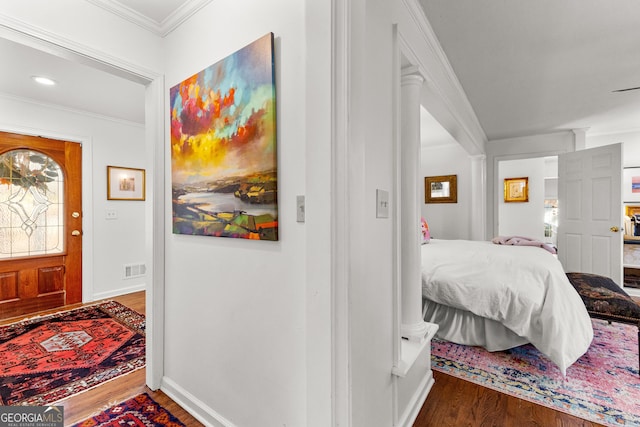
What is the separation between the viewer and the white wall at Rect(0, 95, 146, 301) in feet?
11.0

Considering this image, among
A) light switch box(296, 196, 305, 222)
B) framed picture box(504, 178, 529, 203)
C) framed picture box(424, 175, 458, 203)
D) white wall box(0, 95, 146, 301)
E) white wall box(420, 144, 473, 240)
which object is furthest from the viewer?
framed picture box(504, 178, 529, 203)

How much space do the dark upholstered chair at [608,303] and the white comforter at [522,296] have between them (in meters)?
0.10

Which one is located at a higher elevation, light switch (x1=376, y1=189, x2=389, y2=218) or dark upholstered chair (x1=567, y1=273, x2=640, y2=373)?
light switch (x1=376, y1=189, x2=389, y2=218)

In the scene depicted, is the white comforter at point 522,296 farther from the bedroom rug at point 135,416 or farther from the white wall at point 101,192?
the white wall at point 101,192

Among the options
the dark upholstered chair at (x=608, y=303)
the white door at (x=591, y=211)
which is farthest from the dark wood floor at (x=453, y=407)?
the white door at (x=591, y=211)

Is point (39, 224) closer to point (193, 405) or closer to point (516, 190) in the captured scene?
point (193, 405)

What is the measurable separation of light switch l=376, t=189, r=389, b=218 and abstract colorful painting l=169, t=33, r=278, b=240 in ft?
1.41

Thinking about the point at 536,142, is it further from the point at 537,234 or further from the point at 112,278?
the point at 112,278

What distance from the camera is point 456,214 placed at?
491cm

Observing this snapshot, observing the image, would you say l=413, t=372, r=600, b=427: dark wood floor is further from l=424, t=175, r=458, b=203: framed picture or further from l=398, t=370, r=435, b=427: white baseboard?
l=424, t=175, r=458, b=203: framed picture

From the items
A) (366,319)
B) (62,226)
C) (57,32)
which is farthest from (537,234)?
(62,226)

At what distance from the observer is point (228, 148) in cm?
140

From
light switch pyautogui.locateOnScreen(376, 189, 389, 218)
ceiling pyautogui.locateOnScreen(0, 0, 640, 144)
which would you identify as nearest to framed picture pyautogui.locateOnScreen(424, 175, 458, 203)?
ceiling pyautogui.locateOnScreen(0, 0, 640, 144)

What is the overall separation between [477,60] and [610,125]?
3390 millimetres
